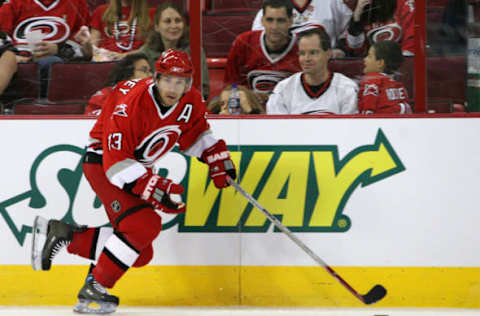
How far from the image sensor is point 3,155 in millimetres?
3385

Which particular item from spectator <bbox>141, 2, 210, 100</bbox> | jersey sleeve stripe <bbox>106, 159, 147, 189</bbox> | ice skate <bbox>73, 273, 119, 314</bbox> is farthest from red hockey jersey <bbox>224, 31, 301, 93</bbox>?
ice skate <bbox>73, 273, 119, 314</bbox>

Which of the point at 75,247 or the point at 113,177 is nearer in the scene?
the point at 113,177

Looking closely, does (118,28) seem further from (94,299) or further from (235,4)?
(94,299)

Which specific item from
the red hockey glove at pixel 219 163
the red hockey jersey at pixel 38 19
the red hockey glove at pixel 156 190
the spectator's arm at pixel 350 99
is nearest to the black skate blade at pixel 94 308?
the red hockey glove at pixel 156 190

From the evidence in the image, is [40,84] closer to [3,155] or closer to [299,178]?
[3,155]

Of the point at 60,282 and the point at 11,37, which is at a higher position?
the point at 11,37

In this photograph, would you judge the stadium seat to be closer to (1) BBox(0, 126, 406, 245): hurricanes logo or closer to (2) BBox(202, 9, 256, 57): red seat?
(2) BBox(202, 9, 256, 57): red seat

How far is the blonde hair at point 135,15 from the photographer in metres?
3.37

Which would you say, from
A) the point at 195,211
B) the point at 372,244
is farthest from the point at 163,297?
the point at 372,244

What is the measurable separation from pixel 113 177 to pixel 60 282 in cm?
72

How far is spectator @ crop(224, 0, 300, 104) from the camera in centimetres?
334

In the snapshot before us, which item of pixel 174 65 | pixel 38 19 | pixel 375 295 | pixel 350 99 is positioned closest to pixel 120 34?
pixel 38 19

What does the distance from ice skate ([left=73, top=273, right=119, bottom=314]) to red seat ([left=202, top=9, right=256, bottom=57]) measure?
1.15 meters

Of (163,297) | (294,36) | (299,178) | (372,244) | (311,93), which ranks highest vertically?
(294,36)
